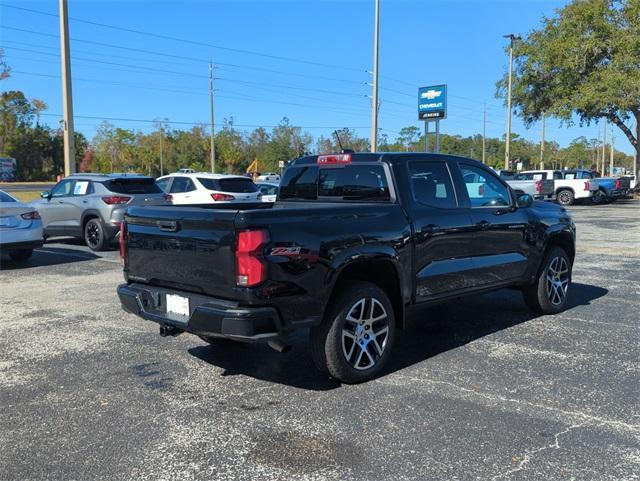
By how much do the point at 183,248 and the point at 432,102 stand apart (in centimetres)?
2943

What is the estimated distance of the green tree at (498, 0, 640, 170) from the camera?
31750 millimetres

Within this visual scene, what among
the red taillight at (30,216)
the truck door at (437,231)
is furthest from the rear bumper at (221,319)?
the red taillight at (30,216)

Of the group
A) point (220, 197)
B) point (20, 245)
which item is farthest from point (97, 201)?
point (220, 197)

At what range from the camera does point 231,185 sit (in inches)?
566

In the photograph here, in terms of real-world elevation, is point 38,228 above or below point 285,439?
above

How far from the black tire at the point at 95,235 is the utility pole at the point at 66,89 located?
7313mm

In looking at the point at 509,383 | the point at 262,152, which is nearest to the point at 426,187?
the point at 509,383

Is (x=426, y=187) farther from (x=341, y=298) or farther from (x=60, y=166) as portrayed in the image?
(x=60, y=166)

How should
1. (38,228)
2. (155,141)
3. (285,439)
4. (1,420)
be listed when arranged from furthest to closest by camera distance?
(155,141) → (38,228) → (1,420) → (285,439)

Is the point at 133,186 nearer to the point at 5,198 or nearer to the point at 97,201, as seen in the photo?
the point at 97,201

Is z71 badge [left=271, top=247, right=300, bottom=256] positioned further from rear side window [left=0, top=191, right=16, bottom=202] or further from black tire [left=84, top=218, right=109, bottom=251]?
black tire [left=84, top=218, right=109, bottom=251]

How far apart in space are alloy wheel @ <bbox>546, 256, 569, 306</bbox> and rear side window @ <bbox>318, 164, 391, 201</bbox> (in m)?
2.68

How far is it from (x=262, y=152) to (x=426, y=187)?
98.0 meters

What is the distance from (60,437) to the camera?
3695mm
